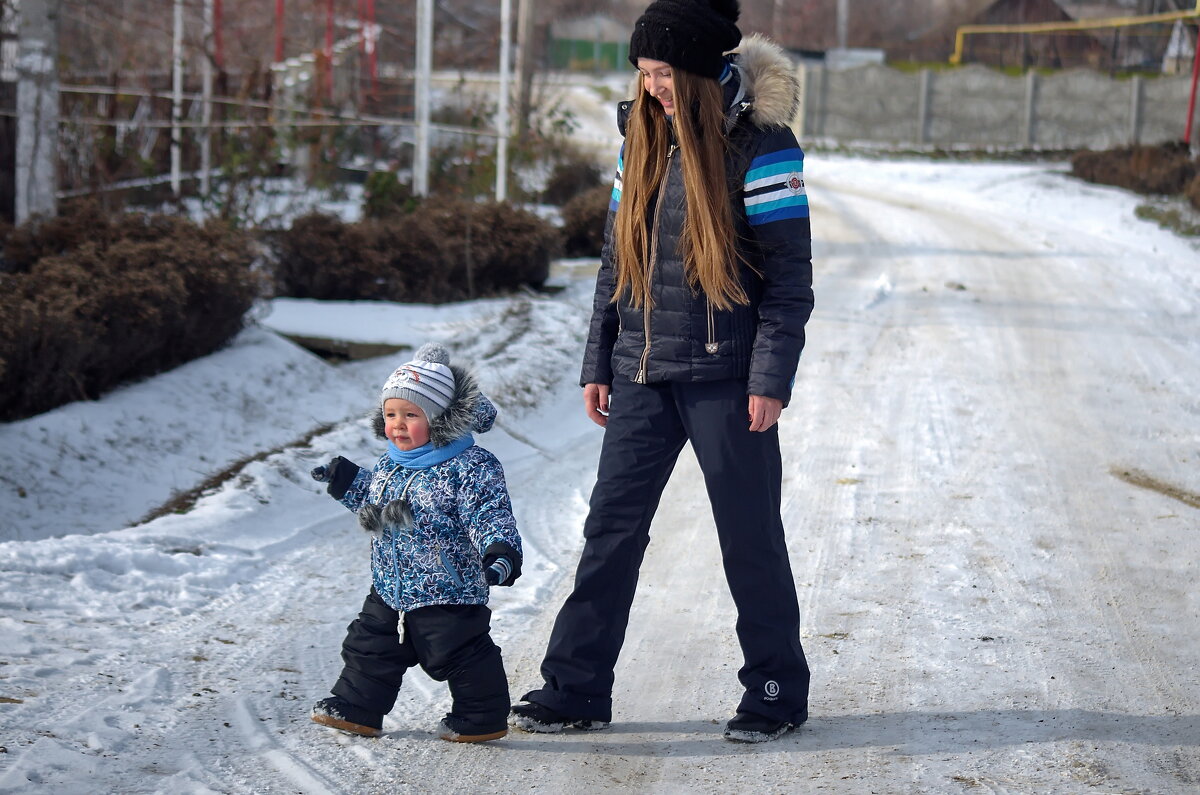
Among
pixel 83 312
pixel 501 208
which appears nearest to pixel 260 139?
pixel 501 208

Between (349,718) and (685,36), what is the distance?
2.01 m

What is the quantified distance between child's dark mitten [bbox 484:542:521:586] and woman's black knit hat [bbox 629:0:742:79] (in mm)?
1321

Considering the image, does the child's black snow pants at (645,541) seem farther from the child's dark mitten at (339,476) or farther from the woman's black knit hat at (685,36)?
the woman's black knit hat at (685,36)

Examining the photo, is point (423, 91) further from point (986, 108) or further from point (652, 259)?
point (986, 108)

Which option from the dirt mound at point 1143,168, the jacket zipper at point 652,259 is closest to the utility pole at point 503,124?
the dirt mound at point 1143,168

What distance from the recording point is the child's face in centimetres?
333

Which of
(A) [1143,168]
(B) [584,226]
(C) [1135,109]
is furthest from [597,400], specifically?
(C) [1135,109]

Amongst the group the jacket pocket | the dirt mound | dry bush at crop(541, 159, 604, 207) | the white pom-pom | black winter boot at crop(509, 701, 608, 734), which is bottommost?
black winter boot at crop(509, 701, 608, 734)

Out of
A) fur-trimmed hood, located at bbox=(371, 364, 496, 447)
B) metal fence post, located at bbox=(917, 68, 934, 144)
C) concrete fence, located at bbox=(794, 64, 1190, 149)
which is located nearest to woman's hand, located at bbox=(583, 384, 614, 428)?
fur-trimmed hood, located at bbox=(371, 364, 496, 447)

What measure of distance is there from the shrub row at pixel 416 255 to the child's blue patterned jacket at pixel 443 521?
23.6ft

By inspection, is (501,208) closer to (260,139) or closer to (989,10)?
(260,139)

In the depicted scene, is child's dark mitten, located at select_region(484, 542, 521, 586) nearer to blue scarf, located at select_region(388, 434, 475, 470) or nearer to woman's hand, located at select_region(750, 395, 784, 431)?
blue scarf, located at select_region(388, 434, 475, 470)

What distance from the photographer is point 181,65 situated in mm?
14695

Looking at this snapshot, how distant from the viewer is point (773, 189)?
3227 mm
